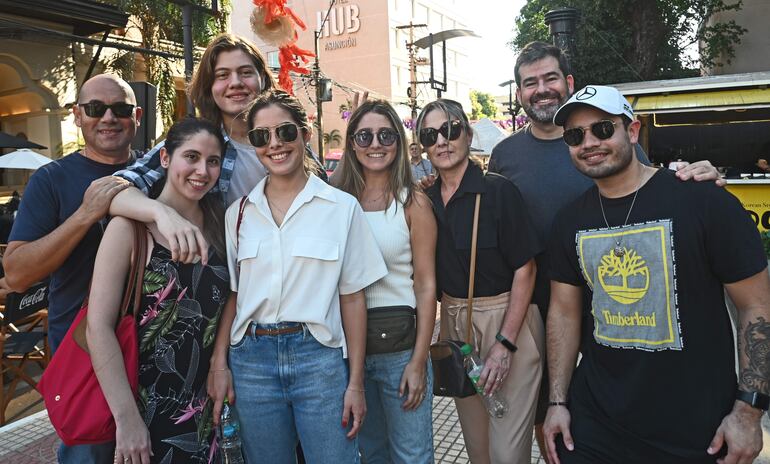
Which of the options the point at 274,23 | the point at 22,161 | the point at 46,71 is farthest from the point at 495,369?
the point at 46,71

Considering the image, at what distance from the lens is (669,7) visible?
1574 cm

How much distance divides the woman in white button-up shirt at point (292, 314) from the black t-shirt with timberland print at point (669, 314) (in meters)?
1.03

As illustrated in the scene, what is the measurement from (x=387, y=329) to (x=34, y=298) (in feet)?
7.42

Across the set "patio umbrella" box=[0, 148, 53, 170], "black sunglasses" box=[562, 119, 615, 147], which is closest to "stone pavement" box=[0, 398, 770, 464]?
"black sunglasses" box=[562, 119, 615, 147]

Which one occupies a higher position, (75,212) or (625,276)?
(75,212)

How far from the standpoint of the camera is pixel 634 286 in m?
2.13

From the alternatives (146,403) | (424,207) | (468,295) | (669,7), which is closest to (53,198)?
(146,403)

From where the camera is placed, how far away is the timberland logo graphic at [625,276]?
83.3 inches

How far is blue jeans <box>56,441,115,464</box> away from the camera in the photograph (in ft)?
6.78

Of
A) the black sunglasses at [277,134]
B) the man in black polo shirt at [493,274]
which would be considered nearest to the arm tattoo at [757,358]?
the man in black polo shirt at [493,274]

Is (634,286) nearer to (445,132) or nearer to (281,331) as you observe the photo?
(445,132)

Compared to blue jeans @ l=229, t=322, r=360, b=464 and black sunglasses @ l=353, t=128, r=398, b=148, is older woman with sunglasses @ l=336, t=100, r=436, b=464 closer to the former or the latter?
black sunglasses @ l=353, t=128, r=398, b=148

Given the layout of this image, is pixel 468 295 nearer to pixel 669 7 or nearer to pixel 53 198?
pixel 53 198

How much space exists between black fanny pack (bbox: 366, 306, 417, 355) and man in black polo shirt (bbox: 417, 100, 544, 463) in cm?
39
